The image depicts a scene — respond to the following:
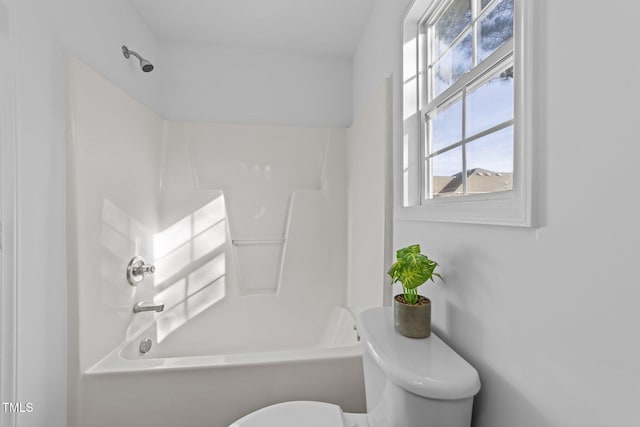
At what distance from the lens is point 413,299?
896 millimetres

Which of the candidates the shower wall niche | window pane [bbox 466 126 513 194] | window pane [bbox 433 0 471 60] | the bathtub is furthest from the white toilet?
the shower wall niche

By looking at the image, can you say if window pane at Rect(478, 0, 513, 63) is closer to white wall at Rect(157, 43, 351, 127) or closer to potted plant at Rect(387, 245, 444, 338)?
potted plant at Rect(387, 245, 444, 338)

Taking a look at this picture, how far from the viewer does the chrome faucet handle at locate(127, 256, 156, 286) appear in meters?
1.66

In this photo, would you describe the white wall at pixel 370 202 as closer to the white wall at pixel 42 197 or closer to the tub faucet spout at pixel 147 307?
the tub faucet spout at pixel 147 307

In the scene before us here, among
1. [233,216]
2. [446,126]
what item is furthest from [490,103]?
[233,216]

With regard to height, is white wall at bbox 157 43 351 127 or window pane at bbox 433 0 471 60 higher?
white wall at bbox 157 43 351 127

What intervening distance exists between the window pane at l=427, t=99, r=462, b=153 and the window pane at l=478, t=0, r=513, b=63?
17cm

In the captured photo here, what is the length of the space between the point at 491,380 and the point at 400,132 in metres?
1.01

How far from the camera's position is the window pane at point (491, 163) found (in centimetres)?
79

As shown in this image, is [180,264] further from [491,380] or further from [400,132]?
[491,380]

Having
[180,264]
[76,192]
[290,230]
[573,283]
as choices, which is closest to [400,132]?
[573,283]

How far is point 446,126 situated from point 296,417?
1.16 meters

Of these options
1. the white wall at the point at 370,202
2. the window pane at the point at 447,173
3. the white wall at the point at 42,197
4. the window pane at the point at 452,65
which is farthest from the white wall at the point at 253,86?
the window pane at the point at 447,173

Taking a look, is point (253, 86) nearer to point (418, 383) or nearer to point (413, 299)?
point (413, 299)
